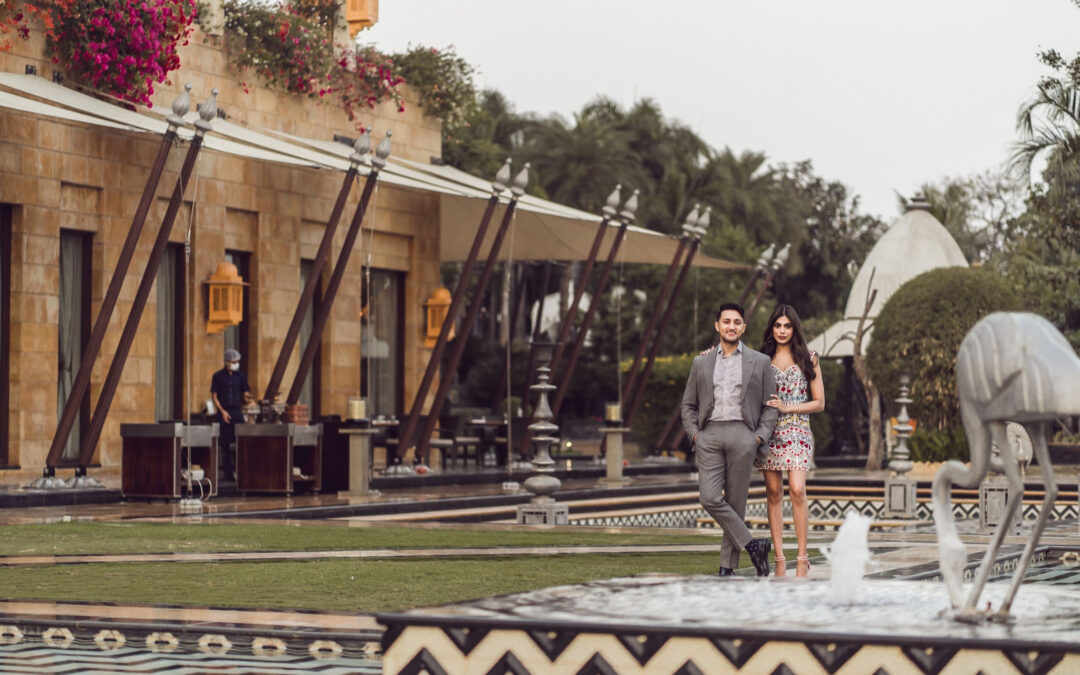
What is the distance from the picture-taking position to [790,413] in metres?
9.41

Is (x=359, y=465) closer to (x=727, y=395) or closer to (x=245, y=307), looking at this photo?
(x=245, y=307)

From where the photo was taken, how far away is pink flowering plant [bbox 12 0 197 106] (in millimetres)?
18391

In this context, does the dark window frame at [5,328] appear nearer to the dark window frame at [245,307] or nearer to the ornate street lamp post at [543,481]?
the dark window frame at [245,307]

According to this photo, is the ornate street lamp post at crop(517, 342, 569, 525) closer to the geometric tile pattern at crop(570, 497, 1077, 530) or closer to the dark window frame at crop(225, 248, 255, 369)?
the geometric tile pattern at crop(570, 497, 1077, 530)

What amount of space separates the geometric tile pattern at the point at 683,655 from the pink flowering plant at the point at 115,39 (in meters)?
14.7

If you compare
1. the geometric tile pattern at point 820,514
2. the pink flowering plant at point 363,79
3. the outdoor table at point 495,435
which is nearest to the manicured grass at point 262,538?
the geometric tile pattern at point 820,514

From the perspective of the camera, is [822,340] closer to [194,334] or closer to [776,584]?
[194,334]

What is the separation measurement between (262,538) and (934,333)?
49.1ft

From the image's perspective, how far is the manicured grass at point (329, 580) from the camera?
8125 mm

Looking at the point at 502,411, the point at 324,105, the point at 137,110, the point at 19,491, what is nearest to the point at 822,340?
the point at 502,411

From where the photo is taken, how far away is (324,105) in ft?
75.0

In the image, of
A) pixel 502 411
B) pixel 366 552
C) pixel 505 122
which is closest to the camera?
pixel 366 552

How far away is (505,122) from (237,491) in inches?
1308

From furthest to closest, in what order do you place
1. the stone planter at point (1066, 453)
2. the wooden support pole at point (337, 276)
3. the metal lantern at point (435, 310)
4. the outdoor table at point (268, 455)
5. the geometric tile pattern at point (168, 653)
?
the stone planter at point (1066, 453)
the metal lantern at point (435, 310)
the wooden support pole at point (337, 276)
the outdoor table at point (268, 455)
the geometric tile pattern at point (168, 653)
